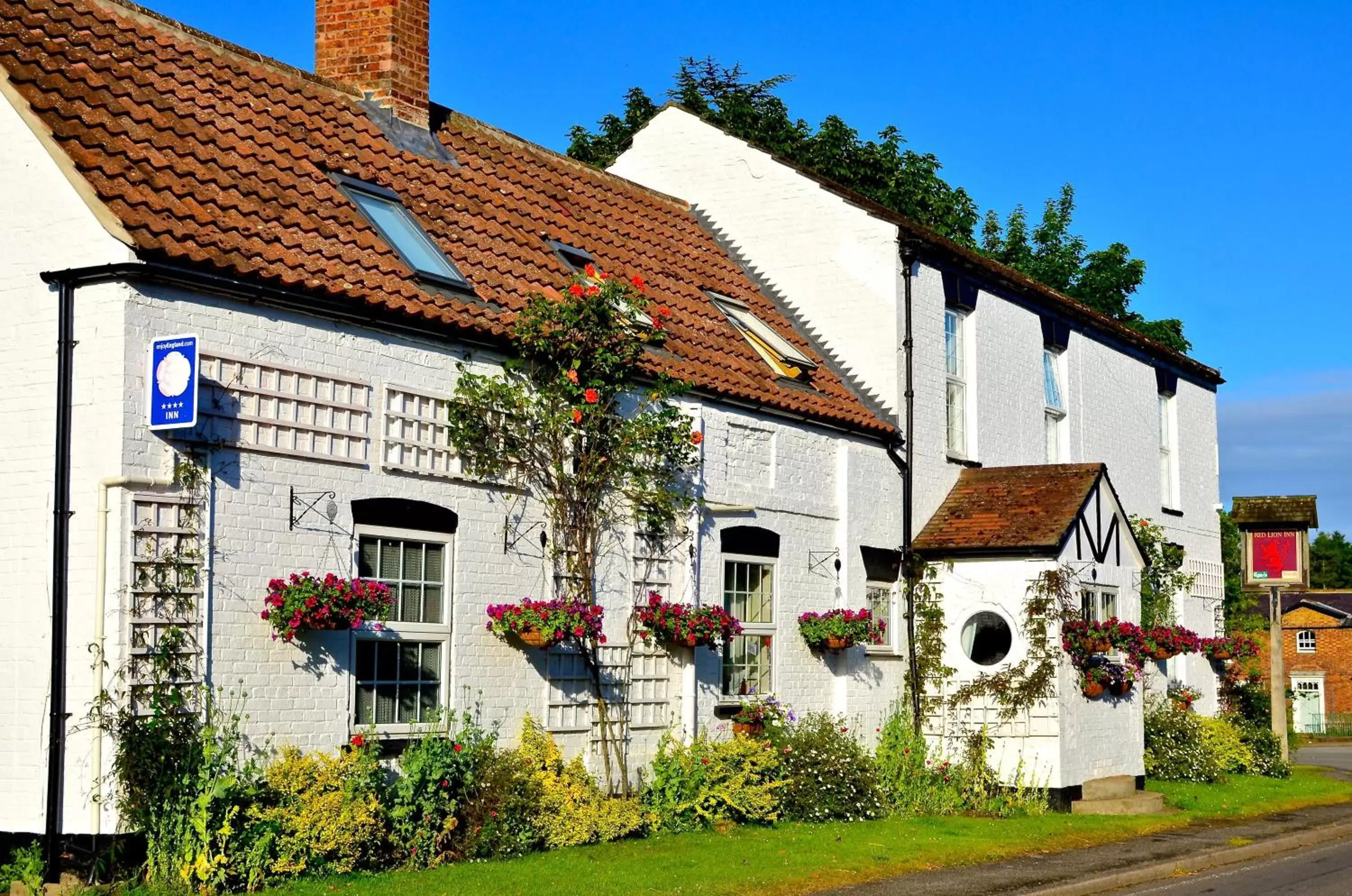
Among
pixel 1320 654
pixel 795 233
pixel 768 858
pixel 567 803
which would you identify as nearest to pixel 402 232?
pixel 567 803

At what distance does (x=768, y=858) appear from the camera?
48.0 feet

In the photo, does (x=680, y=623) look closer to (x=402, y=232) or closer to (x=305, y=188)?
(x=402, y=232)

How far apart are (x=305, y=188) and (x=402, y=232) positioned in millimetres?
1121

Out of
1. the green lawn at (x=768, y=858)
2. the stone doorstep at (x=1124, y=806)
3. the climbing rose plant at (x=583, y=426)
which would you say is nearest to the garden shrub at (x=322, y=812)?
the green lawn at (x=768, y=858)

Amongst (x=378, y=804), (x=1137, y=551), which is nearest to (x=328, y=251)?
(x=378, y=804)

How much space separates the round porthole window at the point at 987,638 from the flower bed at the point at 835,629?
2.06 meters

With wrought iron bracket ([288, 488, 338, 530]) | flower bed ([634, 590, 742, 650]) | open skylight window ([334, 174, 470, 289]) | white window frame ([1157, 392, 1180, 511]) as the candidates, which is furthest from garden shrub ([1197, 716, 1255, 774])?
wrought iron bracket ([288, 488, 338, 530])

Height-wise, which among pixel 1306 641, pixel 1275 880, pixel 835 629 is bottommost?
pixel 1275 880

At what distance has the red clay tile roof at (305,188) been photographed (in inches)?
522

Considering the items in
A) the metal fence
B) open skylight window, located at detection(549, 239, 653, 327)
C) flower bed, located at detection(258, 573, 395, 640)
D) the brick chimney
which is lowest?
the metal fence

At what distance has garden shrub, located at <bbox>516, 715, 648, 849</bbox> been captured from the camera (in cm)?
1482

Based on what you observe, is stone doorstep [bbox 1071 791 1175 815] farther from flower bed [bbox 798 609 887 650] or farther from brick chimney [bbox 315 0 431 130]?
brick chimney [bbox 315 0 431 130]

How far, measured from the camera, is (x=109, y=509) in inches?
470

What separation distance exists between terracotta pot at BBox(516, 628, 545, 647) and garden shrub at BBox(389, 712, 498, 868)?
3.73ft
